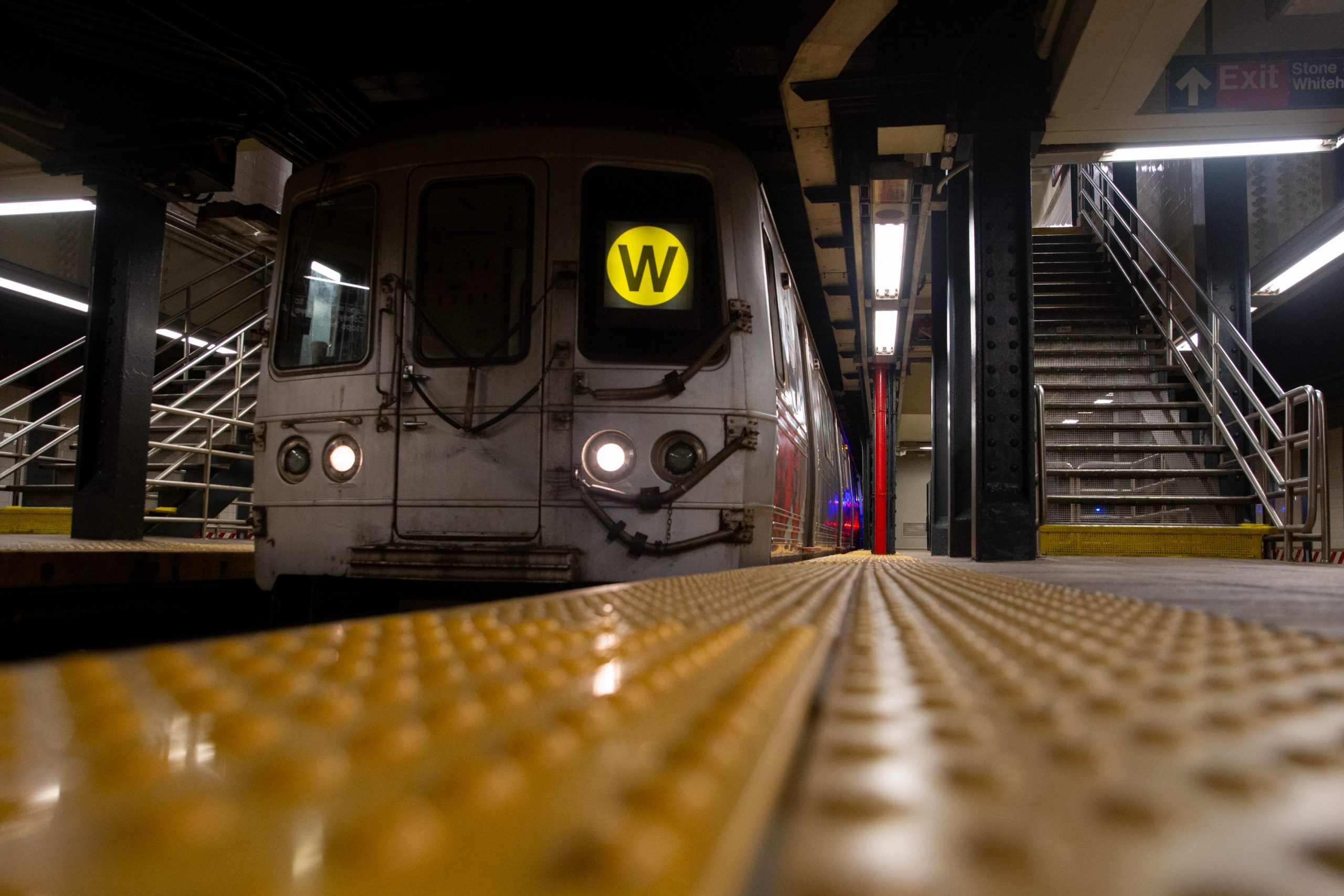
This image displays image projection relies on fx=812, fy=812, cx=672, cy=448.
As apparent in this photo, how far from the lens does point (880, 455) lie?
1389 centimetres

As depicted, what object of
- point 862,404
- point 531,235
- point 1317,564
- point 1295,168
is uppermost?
point 1295,168

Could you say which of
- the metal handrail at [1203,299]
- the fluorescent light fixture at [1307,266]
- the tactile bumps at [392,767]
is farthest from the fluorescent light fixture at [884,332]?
the tactile bumps at [392,767]

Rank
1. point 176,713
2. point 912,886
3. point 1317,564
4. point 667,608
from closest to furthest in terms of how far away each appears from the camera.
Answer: point 912,886, point 176,713, point 667,608, point 1317,564

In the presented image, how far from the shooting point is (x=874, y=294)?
345 inches

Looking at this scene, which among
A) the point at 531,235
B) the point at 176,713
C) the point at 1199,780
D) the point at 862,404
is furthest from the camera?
the point at 862,404

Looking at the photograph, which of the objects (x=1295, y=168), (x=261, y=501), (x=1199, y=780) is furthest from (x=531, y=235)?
(x=1295, y=168)

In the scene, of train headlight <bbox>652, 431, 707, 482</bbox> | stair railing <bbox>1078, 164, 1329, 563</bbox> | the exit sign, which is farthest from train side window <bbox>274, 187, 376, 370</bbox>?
stair railing <bbox>1078, 164, 1329, 563</bbox>

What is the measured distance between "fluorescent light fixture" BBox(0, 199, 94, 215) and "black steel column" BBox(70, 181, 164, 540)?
6.27 ft

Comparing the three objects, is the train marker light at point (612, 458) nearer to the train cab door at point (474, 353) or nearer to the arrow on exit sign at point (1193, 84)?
the train cab door at point (474, 353)

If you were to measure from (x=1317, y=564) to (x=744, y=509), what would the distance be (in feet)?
10.8

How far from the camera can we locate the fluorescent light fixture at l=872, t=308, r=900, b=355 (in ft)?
31.4

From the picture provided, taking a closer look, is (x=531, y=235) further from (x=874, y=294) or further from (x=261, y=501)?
(x=874, y=294)

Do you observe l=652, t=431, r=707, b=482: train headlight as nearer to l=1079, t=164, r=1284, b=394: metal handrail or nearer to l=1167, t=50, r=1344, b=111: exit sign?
l=1167, t=50, r=1344, b=111: exit sign

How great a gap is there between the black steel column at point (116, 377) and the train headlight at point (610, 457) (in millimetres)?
3455
